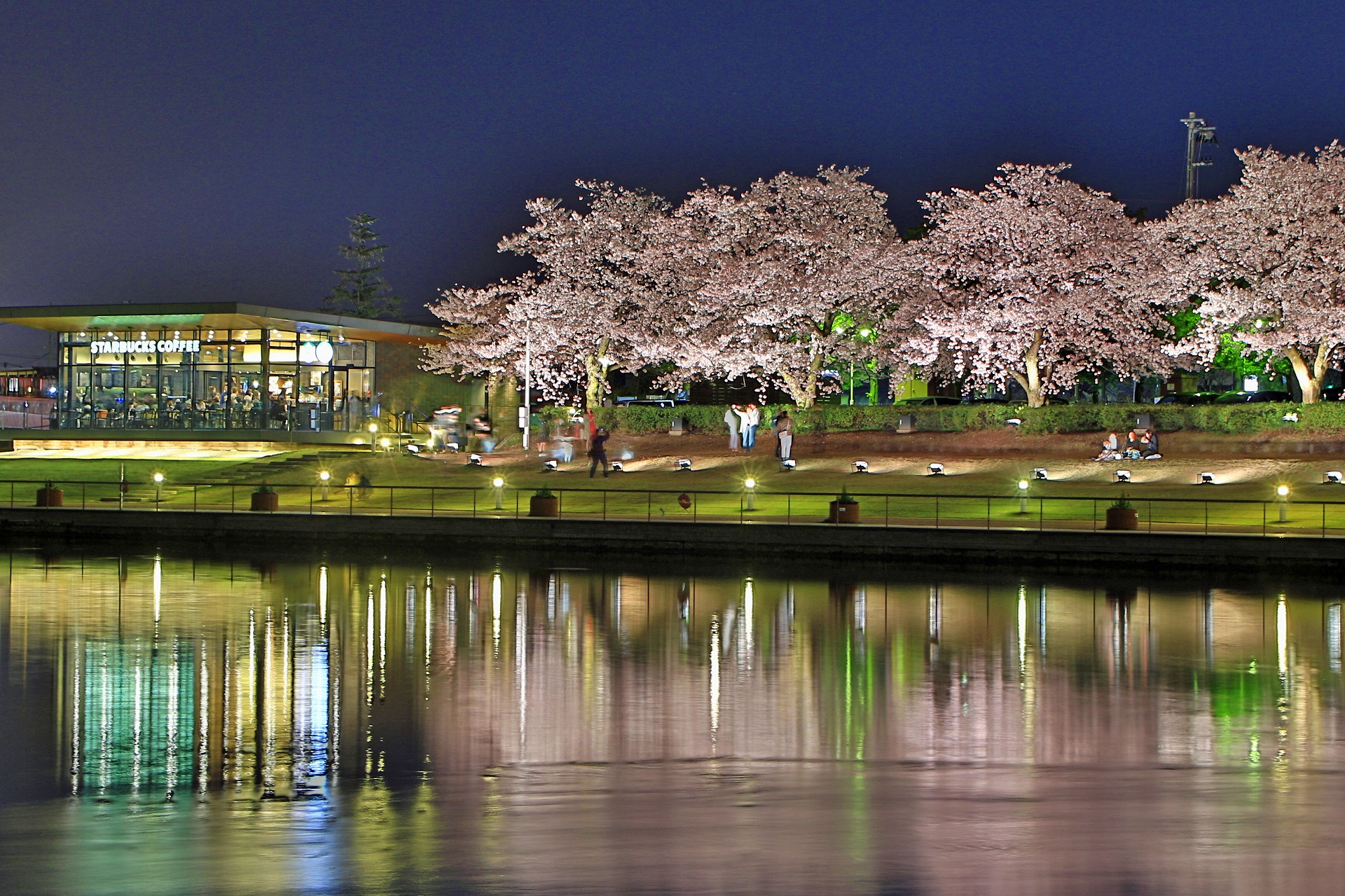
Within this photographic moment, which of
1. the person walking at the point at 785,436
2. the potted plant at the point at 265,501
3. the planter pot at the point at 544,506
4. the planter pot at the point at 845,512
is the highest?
the person walking at the point at 785,436

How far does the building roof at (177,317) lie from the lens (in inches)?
2466

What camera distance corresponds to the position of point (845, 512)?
34188 millimetres

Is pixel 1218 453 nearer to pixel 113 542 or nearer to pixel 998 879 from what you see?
pixel 113 542

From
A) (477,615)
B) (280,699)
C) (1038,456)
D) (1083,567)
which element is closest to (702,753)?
(280,699)

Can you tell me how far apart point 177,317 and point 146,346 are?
2.54 m

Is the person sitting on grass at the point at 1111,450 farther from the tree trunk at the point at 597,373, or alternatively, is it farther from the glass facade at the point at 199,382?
the glass facade at the point at 199,382

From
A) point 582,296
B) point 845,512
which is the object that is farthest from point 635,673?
point 582,296

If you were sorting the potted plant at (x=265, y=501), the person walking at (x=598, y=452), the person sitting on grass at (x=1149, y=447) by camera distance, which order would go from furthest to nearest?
the person sitting on grass at (x=1149, y=447) → the person walking at (x=598, y=452) → the potted plant at (x=265, y=501)

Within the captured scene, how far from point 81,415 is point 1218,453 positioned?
45.5 meters

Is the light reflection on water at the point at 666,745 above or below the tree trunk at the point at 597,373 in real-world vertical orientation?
below

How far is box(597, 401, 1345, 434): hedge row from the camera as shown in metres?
47.6

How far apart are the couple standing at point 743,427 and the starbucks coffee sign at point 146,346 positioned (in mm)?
25080

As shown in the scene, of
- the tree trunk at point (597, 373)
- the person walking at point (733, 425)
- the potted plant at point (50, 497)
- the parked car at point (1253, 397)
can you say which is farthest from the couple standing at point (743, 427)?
the potted plant at point (50, 497)

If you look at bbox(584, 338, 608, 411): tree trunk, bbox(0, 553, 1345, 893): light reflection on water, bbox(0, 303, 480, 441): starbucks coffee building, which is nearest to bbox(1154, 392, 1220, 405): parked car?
bbox(584, 338, 608, 411): tree trunk
